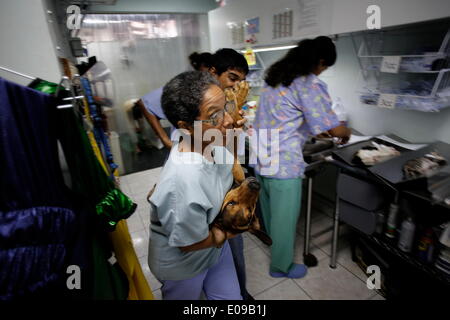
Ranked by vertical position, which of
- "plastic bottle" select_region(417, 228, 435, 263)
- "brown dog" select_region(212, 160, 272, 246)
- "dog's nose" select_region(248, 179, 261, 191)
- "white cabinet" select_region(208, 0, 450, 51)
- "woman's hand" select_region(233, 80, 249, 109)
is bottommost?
"plastic bottle" select_region(417, 228, 435, 263)

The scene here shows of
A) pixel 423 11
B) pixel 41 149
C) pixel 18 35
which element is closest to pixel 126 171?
pixel 18 35

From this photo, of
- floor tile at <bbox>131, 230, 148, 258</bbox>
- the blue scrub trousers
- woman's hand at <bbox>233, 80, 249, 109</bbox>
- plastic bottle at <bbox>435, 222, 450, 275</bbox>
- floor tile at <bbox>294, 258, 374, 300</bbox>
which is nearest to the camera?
the blue scrub trousers

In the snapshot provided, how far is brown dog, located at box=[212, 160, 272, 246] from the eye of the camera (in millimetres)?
847

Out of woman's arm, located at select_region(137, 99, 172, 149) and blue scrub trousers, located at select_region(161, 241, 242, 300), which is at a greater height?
woman's arm, located at select_region(137, 99, 172, 149)

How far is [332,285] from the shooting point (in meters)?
1.81

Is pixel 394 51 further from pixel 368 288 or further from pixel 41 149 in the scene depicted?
pixel 41 149

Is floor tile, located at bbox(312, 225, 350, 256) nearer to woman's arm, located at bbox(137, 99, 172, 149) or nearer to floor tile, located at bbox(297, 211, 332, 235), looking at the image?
floor tile, located at bbox(297, 211, 332, 235)

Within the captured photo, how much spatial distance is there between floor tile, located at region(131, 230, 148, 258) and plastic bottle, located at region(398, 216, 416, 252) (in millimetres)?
1862

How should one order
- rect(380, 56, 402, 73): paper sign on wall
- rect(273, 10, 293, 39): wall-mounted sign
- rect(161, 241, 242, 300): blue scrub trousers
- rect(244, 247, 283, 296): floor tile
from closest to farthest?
rect(161, 241, 242, 300): blue scrub trousers, rect(380, 56, 402, 73): paper sign on wall, rect(244, 247, 283, 296): floor tile, rect(273, 10, 293, 39): wall-mounted sign

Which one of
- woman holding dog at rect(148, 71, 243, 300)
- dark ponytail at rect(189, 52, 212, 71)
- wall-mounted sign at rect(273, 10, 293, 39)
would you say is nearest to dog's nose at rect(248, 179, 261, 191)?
woman holding dog at rect(148, 71, 243, 300)

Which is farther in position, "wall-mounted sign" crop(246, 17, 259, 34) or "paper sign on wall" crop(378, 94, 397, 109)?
"wall-mounted sign" crop(246, 17, 259, 34)

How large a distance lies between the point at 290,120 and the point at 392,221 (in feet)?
2.60

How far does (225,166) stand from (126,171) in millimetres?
3269
